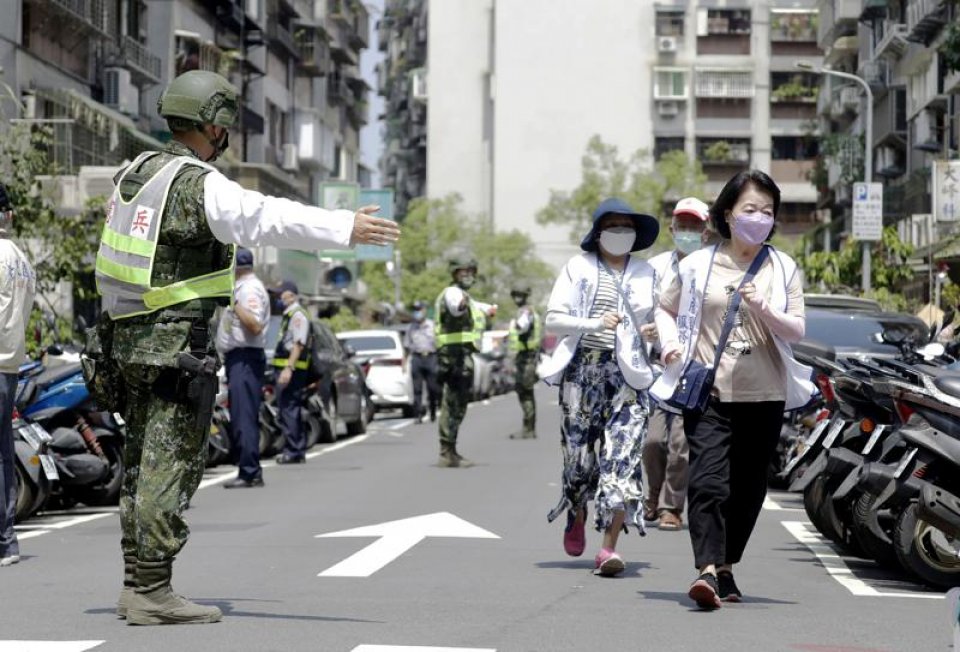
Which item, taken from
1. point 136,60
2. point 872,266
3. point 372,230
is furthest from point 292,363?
point 872,266

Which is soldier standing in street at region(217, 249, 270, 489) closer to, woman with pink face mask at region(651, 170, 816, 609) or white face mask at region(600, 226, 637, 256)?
white face mask at region(600, 226, 637, 256)

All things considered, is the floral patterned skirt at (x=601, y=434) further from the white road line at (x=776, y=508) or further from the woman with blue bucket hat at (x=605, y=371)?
the white road line at (x=776, y=508)

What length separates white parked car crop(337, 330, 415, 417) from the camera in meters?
33.7

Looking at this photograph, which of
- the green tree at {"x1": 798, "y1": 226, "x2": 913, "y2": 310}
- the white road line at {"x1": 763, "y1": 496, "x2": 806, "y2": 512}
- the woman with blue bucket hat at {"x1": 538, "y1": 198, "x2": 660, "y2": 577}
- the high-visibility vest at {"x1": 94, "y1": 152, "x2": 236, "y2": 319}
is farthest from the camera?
the green tree at {"x1": 798, "y1": 226, "x2": 913, "y2": 310}

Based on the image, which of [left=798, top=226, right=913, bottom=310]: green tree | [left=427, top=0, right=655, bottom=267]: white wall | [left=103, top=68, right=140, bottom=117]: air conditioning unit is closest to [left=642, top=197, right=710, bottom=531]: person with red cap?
[left=103, top=68, right=140, bottom=117]: air conditioning unit

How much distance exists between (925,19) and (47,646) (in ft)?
181

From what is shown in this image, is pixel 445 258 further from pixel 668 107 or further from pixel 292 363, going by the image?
pixel 292 363

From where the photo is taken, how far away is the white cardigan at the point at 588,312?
1061 cm

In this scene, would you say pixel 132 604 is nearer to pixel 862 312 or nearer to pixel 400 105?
pixel 862 312

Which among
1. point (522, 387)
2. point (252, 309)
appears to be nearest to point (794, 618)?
point (252, 309)

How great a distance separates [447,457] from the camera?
2031 cm

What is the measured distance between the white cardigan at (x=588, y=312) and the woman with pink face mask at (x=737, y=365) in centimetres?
112

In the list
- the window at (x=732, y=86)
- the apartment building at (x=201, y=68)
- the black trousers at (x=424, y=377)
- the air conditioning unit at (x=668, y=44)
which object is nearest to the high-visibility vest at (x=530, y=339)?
the black trousers at (x=424, y=377)

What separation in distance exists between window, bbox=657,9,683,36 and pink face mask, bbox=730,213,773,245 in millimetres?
98165
